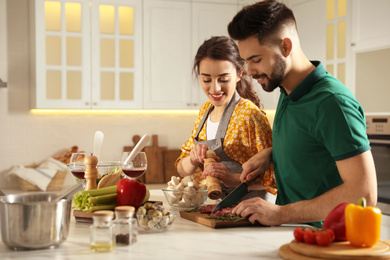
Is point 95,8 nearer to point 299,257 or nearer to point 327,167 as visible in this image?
point 327,167

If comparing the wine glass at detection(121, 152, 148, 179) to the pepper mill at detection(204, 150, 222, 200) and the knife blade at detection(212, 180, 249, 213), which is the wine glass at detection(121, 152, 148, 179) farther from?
the knife blade at detection(212, 180, 249, 213)

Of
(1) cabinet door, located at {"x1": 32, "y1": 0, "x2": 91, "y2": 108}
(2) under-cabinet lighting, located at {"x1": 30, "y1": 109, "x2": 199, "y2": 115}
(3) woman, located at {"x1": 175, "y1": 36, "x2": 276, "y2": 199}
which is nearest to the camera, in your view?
(3) woman, located at {"x1": 175, "y1": 36, "x2": 276, "y2": 199}

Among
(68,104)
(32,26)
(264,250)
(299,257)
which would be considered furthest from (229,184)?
(32,26)

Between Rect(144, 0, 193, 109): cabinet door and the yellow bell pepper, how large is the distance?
350 centimetres

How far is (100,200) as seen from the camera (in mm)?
1830

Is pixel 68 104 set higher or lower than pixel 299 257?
higher

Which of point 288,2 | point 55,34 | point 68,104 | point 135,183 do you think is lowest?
point 135,183

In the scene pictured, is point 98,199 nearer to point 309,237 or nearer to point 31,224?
point 31,224

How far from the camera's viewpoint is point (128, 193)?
182cm

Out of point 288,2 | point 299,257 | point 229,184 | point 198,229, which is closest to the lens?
point 299,257

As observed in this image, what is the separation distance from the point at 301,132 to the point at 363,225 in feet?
1.95

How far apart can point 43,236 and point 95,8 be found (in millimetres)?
3393

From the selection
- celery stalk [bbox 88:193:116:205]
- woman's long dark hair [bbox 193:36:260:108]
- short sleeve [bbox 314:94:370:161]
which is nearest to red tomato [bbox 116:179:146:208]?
celery stalk [bbox 88:193:116:205]

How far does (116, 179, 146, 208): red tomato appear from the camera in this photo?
Result: 1.82 meters
